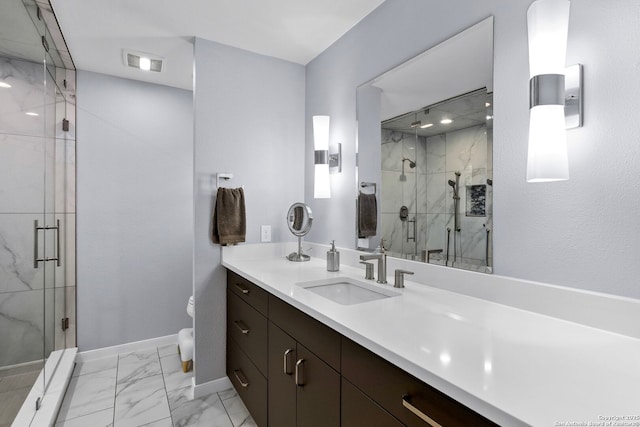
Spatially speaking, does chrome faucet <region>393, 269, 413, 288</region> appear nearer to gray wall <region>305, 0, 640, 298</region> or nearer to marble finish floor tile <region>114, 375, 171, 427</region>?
gray wall <region>305, 0, 640, 298</region>

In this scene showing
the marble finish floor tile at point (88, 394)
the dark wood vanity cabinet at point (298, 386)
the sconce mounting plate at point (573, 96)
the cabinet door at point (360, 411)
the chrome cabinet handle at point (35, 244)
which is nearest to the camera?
the cabinet door at point (360, 411)

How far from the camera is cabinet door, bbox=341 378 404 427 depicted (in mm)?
842

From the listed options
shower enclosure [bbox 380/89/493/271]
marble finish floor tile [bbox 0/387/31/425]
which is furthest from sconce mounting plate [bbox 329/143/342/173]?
marble finish floor tile [bbox 0/387/31/425]

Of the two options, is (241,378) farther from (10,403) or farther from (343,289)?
(10,403)

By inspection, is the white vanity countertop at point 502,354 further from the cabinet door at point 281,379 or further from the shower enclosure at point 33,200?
the shower enclosure at point 33,200

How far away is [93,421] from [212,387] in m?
0.67

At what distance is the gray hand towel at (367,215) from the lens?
73.0 inches

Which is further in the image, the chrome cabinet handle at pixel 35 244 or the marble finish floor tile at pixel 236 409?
the marble finish floor tile at pixel 236 409

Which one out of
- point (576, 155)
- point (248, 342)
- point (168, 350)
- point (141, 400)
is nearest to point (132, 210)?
point (168, 350)

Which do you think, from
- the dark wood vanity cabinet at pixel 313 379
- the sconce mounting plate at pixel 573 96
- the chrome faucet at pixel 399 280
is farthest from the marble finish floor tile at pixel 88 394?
the sconce mounting plate at pixel 573 96

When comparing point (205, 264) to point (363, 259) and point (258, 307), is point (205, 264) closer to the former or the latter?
point (258, 307)

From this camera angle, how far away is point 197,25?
79.5 inches

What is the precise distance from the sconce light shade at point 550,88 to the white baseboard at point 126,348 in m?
3.10

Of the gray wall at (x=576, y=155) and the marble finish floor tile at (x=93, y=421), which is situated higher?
the gray wall at (x=576, y=155)
